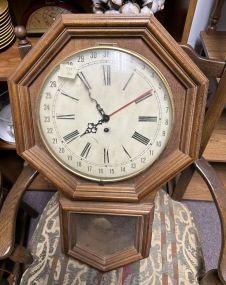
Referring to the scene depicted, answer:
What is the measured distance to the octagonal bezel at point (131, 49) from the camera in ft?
1.97

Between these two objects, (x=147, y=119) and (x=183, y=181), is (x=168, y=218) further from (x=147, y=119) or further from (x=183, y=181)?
(x=147, y=119)

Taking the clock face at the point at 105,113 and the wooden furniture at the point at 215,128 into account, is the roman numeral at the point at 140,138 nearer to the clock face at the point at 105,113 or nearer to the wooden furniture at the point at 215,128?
the clock face at the point at 105,113

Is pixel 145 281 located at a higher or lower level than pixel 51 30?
lower

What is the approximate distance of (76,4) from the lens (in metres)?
1.08

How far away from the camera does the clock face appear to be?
62 centimetres

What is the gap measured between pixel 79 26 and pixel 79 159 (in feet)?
0.92

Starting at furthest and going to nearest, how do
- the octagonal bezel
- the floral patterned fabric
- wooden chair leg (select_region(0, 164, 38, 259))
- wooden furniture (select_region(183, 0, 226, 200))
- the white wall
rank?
1. the white wall
2. wooden furniture (select_region(183, 0, 226, 200))
3. the floral patterned fabric
4. wooden chair leg (select_region(0, 164, 38, 259))
5. the octagonal bezel

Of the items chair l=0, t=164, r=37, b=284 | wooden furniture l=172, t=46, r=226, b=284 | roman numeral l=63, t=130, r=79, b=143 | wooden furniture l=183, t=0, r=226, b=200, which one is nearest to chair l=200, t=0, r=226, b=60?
wooden furniture l=183, t=0, r=226, b=200

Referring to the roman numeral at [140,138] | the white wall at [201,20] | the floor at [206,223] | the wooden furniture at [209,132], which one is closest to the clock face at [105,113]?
the roman numeral at [140,138]

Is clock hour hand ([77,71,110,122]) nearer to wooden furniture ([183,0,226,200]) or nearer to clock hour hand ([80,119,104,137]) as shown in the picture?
clock hour hand ([80,119,104,137])

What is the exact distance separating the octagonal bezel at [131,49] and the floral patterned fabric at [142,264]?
0.29 m

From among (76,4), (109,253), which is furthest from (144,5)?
Answer: (109,253)

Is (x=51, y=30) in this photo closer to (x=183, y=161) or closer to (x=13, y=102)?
(x=13, y=102)

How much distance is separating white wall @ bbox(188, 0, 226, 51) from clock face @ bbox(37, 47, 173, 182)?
2.59ft
